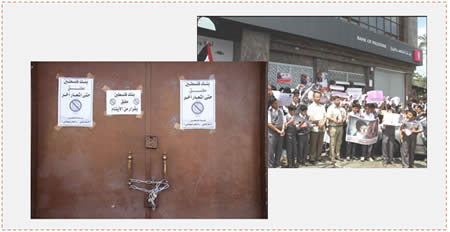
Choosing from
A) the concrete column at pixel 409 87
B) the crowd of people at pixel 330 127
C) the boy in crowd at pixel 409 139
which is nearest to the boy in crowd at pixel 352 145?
the crowd of people at pixel 330 127

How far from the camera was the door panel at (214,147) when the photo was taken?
12.1 feet

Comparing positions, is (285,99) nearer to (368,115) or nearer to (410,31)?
(368,115)

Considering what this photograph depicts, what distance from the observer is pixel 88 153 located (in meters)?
3.71

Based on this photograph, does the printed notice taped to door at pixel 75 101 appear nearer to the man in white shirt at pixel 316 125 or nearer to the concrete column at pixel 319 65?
the man in white shirt at pixel 316 125

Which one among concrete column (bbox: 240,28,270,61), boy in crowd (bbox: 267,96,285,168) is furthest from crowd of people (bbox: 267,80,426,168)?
concrete column (bbox: 240,28,270,61)

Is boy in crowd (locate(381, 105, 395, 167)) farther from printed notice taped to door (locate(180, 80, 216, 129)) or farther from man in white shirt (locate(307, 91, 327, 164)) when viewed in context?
printed notice taped to door (locate(180, 80, 216, 129))

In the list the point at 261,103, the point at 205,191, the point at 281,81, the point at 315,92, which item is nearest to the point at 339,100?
the point at 315,92

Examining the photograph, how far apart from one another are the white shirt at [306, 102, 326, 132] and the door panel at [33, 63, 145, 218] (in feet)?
12.9

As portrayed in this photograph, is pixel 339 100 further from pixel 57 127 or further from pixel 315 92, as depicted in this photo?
pixel 57 127

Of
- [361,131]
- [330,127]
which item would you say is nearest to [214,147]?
[330,127]

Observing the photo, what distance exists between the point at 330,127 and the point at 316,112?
473 mm

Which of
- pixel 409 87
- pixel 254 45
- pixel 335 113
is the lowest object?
pixel 335 113

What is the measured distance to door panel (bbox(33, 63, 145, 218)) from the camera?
3.69 metres

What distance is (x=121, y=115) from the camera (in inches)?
145
